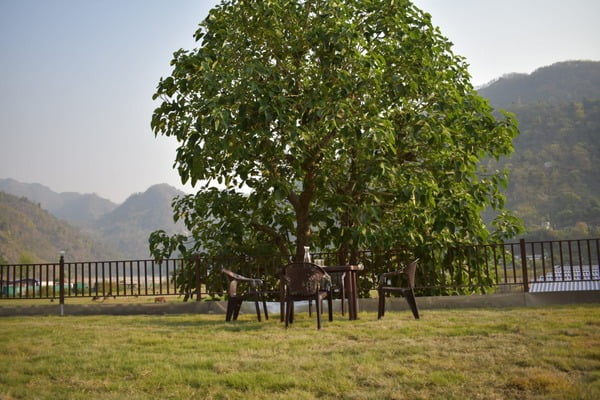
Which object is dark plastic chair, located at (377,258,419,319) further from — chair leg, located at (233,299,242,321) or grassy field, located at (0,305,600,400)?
chair leg, located at (233,299,242,321)

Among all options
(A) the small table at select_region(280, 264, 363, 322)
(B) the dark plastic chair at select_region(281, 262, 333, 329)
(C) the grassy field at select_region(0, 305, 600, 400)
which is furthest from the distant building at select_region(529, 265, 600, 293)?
(B) the dark plastic chair at select_region(281, 262, 333, 329)

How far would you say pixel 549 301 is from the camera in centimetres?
891

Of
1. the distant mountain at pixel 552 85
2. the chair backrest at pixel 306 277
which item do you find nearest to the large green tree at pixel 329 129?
the chair backrest at pixel 306 277

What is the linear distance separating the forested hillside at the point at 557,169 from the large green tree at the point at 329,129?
2105 inches

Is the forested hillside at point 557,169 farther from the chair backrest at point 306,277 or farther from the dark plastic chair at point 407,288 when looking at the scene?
the chair backrest at point 306,277

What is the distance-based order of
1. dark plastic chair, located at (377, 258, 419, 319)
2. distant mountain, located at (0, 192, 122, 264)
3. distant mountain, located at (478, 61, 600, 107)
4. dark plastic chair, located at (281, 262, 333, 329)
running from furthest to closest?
distant mountain, located at (0, 192, 122, 264)
distant mountain, located at (478, 61, 600, 107)
dark plastic chair, located at (377, 258, 419, 319)
dark plastic chair, located at (281, 262, 333, 329)

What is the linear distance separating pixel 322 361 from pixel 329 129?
4.84 m

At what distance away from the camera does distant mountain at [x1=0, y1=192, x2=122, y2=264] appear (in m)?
105

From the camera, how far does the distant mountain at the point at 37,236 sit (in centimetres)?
10488

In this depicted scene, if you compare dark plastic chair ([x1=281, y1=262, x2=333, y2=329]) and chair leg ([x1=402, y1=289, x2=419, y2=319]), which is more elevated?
dark plastic chair ([x1=281, y1=262, x2=333, y2=329])

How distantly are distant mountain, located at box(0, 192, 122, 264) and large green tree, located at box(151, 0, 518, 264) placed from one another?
96.9 metres

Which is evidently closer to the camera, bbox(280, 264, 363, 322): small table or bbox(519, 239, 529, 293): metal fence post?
bbox(280, 264, 363, 322): small table

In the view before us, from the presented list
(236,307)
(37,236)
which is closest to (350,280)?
(236,307)

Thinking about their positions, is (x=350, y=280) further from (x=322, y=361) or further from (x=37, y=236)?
(x=37, y=236)
